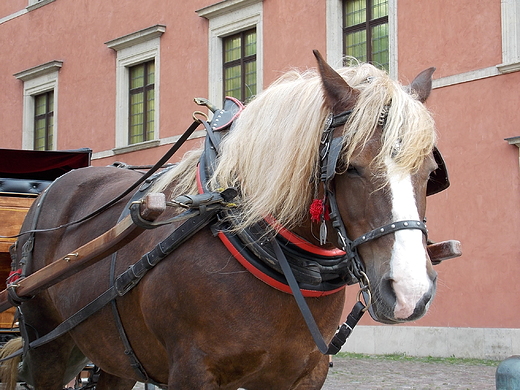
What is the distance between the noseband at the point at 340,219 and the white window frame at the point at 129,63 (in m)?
13.4

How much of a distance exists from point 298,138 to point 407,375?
692 cm

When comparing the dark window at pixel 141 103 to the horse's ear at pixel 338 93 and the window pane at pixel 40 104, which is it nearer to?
the window pane at pixel 40 104

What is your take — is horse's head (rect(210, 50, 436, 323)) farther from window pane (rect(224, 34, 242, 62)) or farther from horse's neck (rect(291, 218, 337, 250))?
window pane (rect(224, 34, 242, 62))

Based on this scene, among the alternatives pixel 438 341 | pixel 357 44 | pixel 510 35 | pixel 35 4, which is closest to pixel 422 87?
pixel 510 35

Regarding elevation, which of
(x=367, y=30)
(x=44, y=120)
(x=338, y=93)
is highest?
(x=367, y=30)

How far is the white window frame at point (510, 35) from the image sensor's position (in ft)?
34.9

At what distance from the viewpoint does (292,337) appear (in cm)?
290

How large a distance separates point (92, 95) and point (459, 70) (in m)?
9.24

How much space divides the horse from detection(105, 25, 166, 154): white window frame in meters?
12.8

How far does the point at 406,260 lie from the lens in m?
2.33

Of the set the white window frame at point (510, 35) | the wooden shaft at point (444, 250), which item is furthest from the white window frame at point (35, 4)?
the wooden shaft at point (444, 250)

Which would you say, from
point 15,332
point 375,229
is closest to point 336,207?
point 375,229

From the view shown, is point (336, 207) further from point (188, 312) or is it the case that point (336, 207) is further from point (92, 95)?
point (92, 95)

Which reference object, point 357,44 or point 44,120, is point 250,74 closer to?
point 357,44
